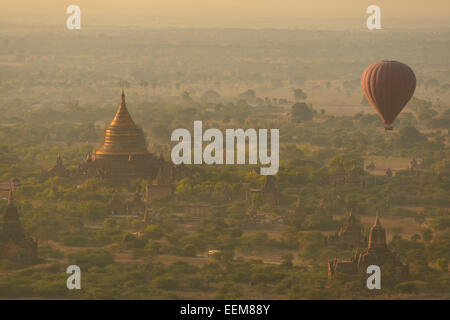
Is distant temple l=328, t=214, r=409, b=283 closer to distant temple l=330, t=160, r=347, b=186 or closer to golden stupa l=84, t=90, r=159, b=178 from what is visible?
golden stupa l=84, t=90, r=159, b=178

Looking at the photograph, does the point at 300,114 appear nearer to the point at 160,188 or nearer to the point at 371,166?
the point at 371,166

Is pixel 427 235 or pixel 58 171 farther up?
pixel 58 171

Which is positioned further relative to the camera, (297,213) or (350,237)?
(297,213)

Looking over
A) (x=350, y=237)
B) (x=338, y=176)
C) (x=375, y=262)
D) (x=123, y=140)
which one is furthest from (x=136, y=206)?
(x=375, y=262)

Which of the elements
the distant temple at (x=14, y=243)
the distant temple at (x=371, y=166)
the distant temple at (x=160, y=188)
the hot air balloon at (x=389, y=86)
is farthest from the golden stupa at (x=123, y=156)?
the distant temple at (x=14, y=243)

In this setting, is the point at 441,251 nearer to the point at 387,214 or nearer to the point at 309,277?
the point at 309,277

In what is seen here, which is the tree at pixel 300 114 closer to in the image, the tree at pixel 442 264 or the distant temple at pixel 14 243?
the distant temple at pixel 14 243
